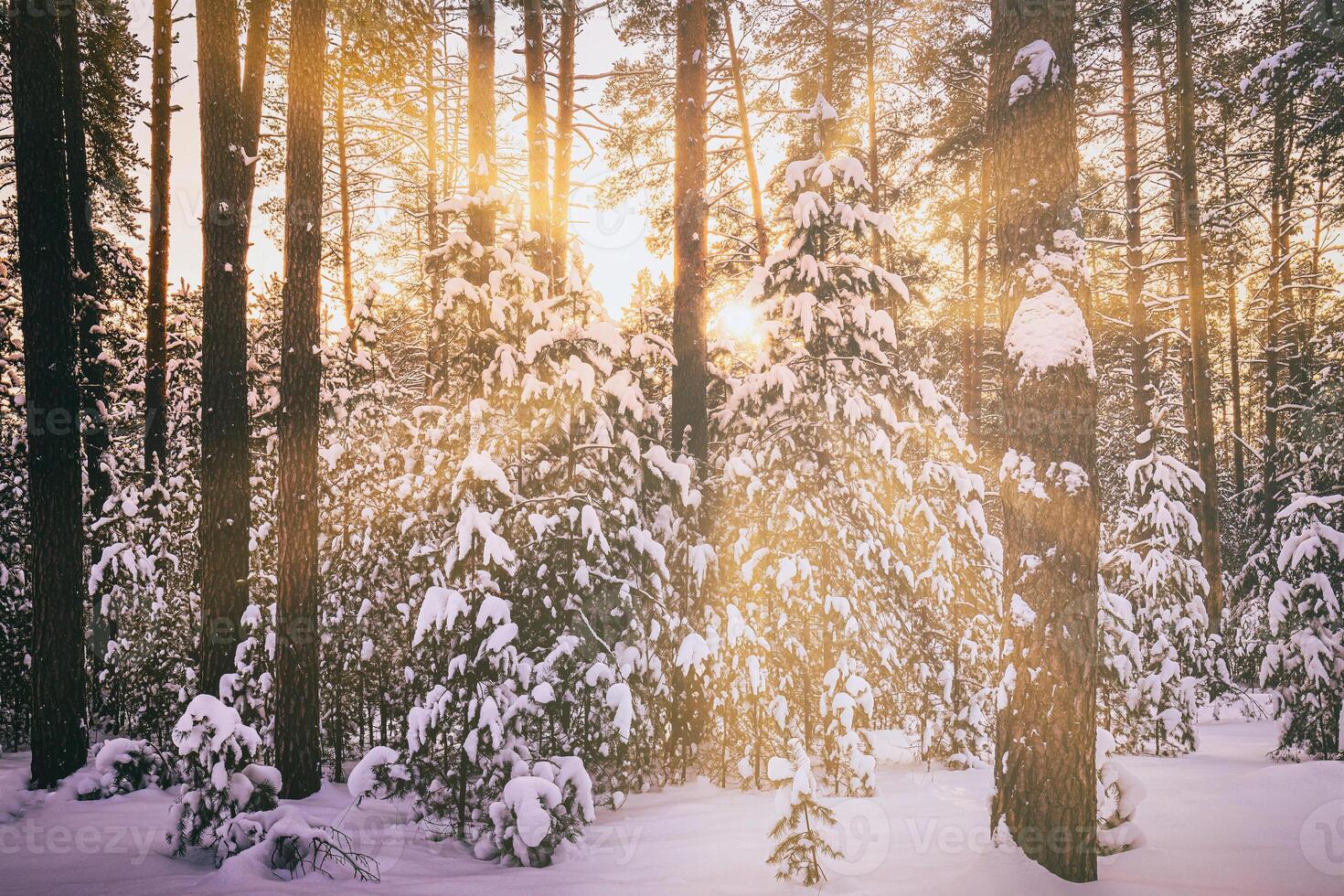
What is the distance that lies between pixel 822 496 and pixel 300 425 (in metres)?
4.76

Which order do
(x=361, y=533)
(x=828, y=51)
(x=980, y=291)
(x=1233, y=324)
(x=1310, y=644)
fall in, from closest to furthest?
(x=1310, y=644)
(x=361, y=533)
(x=828, y=51)
(x=980, y=291)
(x=1233, y=324)

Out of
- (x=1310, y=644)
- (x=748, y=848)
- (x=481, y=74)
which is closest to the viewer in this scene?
(x=748, y=848)

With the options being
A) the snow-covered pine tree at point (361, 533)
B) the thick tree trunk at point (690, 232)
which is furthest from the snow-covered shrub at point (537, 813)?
the thick tree trunk at point (690, 232)

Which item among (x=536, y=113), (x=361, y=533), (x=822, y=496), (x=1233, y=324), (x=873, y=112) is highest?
(x=873, y=112)

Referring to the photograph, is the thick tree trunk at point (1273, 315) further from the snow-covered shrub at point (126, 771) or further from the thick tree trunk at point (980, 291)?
the snow-covered shrub at point (126, 771)

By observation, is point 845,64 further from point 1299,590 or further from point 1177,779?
point 1177,779

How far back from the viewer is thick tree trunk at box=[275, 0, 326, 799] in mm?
5551

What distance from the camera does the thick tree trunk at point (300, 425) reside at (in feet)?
18.2

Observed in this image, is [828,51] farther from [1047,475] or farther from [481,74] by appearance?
[1047,475]

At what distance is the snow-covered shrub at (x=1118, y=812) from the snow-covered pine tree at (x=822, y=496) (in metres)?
1.95

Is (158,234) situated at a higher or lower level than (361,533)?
higher

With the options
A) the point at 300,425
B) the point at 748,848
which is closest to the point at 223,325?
the point at 300,425

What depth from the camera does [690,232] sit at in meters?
7.73

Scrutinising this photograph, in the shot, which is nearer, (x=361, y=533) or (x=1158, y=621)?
(x=361, y=533)
